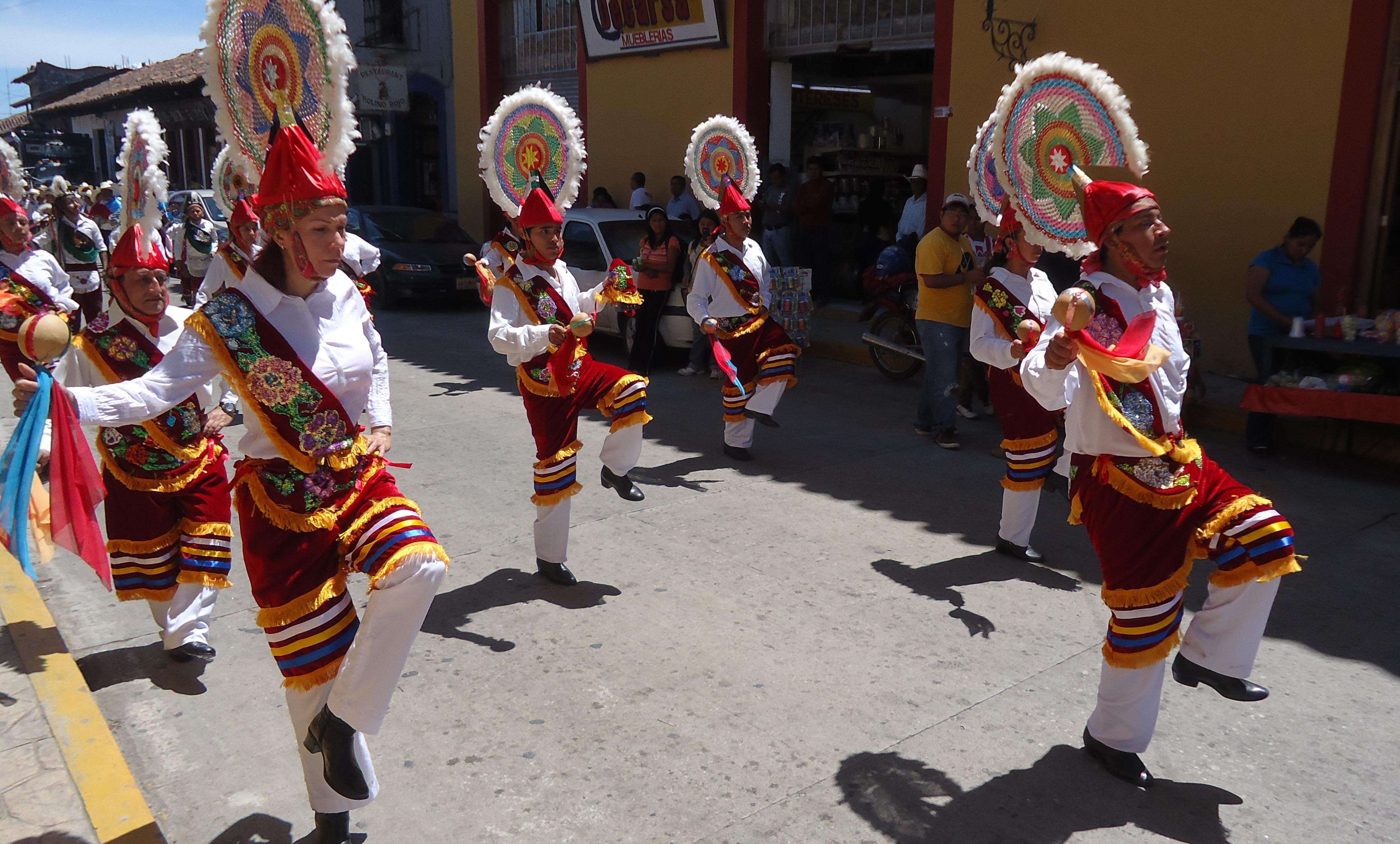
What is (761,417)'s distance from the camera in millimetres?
7906

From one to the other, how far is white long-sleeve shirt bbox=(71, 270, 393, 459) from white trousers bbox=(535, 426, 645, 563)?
6.84 feet

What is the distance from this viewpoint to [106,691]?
14.2ft

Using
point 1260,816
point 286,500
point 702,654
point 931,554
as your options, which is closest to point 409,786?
point 286,500

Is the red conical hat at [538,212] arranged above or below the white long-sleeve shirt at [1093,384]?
above

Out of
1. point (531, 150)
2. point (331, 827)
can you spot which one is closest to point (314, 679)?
point (331, 827)

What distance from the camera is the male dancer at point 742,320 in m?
7.68

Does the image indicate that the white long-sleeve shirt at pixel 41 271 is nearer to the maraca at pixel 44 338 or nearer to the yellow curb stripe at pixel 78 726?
the yellow curb stripe at pixel 78 726

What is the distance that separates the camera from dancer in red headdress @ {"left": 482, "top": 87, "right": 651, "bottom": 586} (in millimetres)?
5195

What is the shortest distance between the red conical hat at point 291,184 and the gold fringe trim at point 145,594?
2.12 m

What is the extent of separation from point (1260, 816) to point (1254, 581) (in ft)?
2.44

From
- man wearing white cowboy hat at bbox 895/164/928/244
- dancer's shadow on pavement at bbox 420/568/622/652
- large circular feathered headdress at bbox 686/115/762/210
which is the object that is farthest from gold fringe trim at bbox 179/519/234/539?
man wearing white cowboy hat at bbox 895/164/928/244

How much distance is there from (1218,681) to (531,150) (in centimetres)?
411

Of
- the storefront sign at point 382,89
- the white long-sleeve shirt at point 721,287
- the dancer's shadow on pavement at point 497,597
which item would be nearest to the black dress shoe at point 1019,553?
the dancer's shadow on pavement at point 497,597

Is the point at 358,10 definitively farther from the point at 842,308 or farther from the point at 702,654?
the point at 702,654
